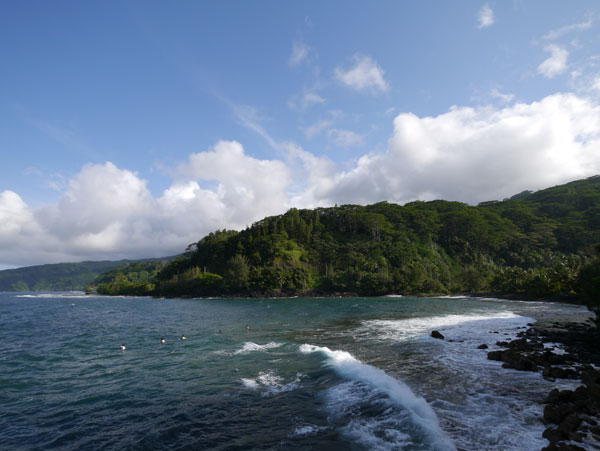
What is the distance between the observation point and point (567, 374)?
16.9 meters

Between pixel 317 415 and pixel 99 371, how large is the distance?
18.1 meters

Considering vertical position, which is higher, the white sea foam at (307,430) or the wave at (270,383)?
the white sea foam at (307,430)

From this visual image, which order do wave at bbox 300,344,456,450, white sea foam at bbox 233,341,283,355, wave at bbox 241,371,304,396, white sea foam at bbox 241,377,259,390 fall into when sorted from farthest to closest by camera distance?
white sea foam at bbox 233,341,283,355 → white sea foam at bbox 241,377,259,390 → wave at bbox 241,371,304,396 → wave at bbox 300,344,456,450

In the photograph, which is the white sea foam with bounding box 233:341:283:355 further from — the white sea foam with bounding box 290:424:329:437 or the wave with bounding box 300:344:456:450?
the white sea foam with bounding box 290:424:329:437

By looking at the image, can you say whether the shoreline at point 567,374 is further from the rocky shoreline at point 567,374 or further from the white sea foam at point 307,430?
the white sea foam at point 307,430

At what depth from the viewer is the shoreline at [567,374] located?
9.99 m

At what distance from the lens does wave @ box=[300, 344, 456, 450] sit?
10812 mm

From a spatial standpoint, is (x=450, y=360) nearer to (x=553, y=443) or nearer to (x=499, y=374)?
(x=499, y=374)

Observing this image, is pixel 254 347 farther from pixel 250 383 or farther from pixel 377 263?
pixel 377 263

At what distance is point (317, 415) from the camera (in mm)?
13156

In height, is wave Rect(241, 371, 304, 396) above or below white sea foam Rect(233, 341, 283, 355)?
above

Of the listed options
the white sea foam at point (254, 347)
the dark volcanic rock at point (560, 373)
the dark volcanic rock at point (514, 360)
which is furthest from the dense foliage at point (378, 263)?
the white sea foam at point (254, 347)

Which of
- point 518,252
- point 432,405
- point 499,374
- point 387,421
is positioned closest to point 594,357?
point 499,374

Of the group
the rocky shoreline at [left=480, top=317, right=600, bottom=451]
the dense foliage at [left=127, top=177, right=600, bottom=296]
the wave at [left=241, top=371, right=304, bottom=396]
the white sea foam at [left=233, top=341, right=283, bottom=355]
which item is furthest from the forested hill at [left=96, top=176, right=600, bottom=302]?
the wave at [left=241, top=371, right=304, bottom=396]
